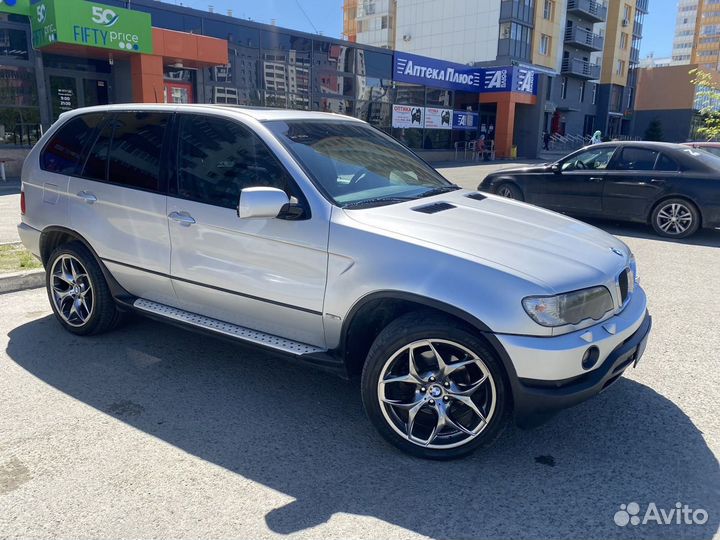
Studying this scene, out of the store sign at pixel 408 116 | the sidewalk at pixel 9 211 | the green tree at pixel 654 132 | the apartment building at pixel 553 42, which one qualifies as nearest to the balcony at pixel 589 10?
the apartment building at pixel 553 42

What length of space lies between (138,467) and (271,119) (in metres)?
2.19

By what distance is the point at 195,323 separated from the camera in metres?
3.74

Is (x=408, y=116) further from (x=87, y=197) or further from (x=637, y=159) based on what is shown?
(x=87, y=197)

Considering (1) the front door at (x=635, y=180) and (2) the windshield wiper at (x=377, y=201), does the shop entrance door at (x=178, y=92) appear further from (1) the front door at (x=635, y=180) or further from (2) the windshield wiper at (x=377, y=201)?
(2) the windshield wiper at (x=377, y=201)

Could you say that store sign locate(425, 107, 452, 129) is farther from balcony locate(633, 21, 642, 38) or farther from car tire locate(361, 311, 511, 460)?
balcony locate(633, 21, 642, 38)

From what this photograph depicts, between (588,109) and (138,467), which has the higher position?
(588,109)

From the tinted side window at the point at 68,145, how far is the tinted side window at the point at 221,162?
1088 mm

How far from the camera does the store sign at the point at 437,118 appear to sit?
3125cm

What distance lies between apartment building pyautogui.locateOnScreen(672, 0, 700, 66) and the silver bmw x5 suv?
167 meters

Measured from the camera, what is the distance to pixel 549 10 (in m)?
47.4

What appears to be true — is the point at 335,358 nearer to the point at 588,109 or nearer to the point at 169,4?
the point at 169,4

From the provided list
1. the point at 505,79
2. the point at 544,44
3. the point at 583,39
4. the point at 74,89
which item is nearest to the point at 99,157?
the point at 74,89

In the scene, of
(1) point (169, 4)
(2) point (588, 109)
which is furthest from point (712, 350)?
(2) point (588, 109)

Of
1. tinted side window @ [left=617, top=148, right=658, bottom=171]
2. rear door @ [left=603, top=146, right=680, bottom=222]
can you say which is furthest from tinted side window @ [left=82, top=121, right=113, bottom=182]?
tinted side window @ [left=617, top=148, right=658, bottom=171]
